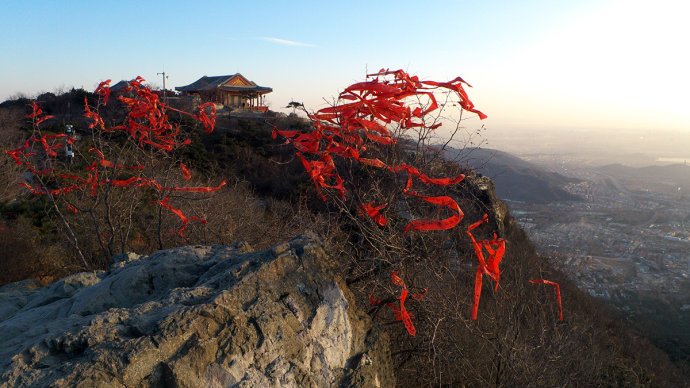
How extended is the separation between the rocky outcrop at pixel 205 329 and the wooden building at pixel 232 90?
2926cm

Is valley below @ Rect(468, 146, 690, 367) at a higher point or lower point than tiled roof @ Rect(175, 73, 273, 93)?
lower

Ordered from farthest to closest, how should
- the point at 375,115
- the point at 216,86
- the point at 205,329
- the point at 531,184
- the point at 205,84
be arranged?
the point at 205,84 < the point at 216,86 < the point at 531,184 < the point at 375,115 < the point at 205,329

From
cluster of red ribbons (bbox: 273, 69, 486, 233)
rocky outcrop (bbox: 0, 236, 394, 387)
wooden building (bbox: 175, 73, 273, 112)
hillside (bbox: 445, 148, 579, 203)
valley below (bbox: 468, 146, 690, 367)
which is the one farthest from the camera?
wooden building (bbox: 175, 73, 273, 112)

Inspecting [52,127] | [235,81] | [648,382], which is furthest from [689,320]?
[235,81]

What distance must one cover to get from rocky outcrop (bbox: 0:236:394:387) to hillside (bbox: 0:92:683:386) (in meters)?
0.35

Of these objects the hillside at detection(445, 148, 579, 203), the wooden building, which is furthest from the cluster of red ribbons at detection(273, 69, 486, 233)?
the wooden building

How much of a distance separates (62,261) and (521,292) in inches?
295

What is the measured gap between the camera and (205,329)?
95.7 inches

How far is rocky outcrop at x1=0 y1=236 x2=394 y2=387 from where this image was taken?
2227mm

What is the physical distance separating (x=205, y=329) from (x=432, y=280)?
9.37 feet

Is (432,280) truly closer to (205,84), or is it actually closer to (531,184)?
(531,184)

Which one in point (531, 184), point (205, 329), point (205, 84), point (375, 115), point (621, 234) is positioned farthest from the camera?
point (205, 84)

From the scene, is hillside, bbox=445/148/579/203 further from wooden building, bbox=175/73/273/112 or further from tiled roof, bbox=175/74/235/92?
tiled roof, bbox=175/74/235/92

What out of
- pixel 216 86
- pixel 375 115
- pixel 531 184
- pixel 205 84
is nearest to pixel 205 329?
pixel 375 115
